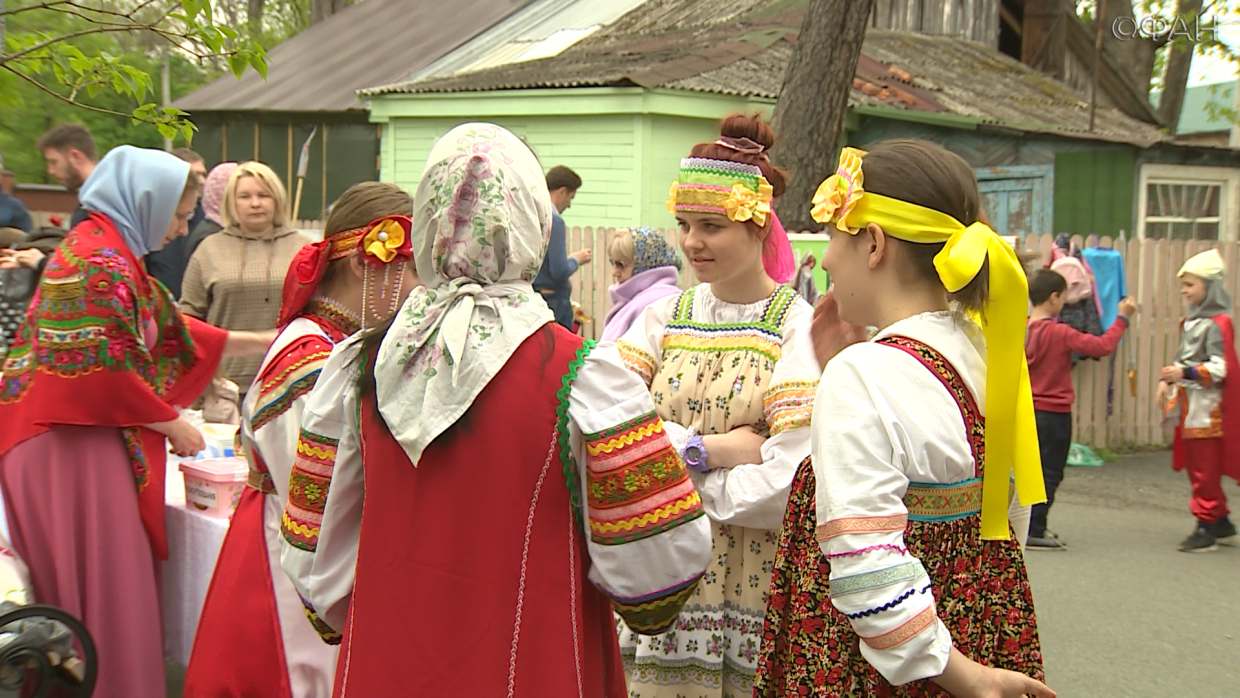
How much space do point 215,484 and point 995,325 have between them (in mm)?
2959

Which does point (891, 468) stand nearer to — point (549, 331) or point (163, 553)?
point (549, 331)

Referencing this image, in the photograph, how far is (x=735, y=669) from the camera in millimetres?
3186

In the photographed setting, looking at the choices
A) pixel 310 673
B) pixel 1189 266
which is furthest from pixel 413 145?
pixel 310 673

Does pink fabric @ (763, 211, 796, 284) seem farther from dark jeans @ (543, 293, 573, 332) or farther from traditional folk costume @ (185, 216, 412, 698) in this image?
dark jeans @ (543, 293, 573, 332)

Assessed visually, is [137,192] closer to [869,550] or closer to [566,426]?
[566,426]

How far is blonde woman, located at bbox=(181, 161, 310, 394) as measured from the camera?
5773 mm

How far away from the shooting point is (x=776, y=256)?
3547mm

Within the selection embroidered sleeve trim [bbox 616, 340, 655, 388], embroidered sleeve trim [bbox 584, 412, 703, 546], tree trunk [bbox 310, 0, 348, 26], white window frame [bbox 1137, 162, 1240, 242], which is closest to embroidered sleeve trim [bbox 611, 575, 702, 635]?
embroidered sleeve trim [bbox 584, 412, 703, 546]

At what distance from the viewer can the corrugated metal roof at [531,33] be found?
17.4 m

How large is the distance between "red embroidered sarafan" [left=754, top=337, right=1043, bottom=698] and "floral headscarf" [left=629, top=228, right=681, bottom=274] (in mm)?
3405

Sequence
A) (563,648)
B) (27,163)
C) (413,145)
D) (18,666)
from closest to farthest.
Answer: (563,648)
(18,666)
(413,145)
(27,163)

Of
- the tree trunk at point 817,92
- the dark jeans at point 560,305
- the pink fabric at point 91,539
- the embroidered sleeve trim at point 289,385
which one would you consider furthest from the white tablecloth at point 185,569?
the tree trunk at point 817,92

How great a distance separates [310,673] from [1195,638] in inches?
176

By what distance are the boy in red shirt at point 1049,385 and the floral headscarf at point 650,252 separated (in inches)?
103
